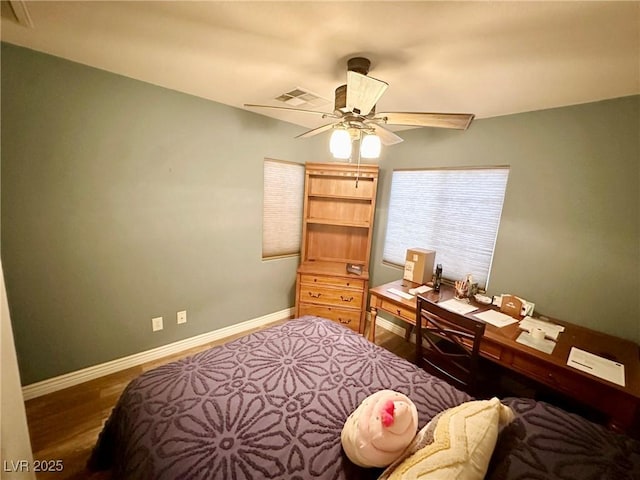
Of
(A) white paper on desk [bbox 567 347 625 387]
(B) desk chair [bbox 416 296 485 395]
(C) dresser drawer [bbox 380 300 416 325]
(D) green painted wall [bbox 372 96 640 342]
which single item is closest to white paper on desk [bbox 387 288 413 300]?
(C) dresser drawer [bbox 380 300 416 325]

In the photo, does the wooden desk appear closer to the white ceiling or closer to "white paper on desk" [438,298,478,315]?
"white paper on desk" [438,298,478,315]

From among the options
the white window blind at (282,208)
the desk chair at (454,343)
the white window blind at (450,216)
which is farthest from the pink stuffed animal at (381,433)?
the white window blind at (282,208)

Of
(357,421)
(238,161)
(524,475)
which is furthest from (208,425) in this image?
(238,161)

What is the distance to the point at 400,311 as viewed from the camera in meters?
2.26

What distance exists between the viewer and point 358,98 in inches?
51.6

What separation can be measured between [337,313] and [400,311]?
31.5 inches

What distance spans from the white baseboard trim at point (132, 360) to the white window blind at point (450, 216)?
1853 millimetres

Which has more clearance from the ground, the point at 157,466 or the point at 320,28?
the point at 320,28

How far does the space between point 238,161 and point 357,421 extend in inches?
92.9

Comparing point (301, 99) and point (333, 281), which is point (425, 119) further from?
point (333, 281)

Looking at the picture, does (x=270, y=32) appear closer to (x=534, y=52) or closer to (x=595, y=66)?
(x=534, y=52)

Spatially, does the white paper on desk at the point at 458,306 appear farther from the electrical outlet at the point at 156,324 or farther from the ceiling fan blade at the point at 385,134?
the electrical outlet at the point at 156,324

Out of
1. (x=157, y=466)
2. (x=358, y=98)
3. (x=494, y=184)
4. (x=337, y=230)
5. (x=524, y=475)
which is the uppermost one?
(x=358, y=98)

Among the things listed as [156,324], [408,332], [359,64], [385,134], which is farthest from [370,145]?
[156,324]
